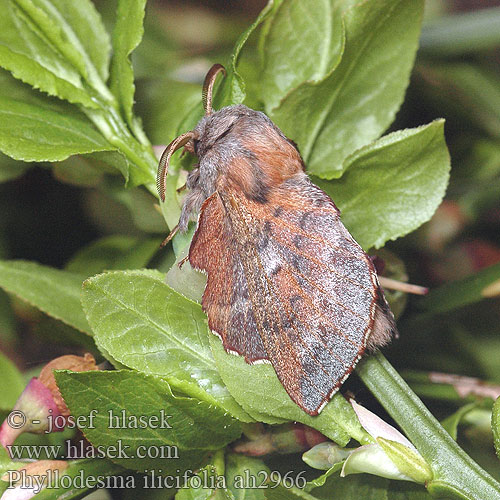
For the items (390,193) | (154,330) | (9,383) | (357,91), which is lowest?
(9,383)

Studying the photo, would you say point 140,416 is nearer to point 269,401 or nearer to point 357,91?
point 269,401

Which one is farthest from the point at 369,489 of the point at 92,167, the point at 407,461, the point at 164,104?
the point at 164,104

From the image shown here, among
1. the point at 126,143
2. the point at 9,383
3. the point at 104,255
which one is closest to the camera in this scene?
the point at 126,143

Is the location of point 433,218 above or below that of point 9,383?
above

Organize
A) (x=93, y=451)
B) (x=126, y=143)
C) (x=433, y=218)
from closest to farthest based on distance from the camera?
(x=93, y=451), (x=126, y=143), (x=433, y=218)

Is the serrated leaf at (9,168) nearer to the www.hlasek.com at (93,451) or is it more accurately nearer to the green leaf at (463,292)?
the www.hlasek.com at (93,451)

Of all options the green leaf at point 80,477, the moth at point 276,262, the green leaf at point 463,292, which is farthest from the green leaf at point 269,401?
the green leaf at point 463,292

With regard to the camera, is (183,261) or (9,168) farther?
(9,168)
